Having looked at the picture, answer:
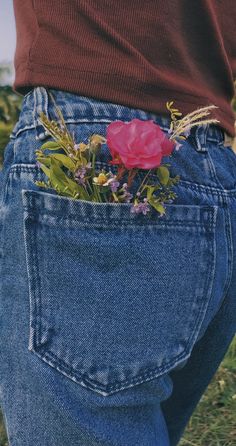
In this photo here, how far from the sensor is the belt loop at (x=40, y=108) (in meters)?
0.99

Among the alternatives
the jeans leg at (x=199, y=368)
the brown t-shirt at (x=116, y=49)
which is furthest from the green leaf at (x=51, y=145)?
the jeans leg at (x=199, y=368)

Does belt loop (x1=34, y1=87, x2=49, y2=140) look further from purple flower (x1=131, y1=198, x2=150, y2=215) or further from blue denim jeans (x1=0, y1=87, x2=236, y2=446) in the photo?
purple flower (x1=131, y1=198, x2=150, y2=215)

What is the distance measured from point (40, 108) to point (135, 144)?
0.17 metres

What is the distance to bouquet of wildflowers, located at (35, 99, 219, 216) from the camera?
0.92 meters

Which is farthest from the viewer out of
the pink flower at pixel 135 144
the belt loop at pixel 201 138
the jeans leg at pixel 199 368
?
the jeans leg at pixel 199 368

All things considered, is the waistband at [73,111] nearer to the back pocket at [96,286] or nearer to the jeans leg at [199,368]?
the back pocket at [96,286]

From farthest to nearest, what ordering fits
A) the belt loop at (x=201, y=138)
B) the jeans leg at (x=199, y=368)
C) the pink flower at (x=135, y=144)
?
the jeans leg at (x=199, y=368)
the belt loop at (x=201, y=138)
the pink flower at (x=135, y=144)

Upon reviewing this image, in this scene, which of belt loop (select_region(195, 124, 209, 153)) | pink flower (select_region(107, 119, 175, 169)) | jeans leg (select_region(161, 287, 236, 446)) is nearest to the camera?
pink flower (select_region(107, 119, 175, 169))

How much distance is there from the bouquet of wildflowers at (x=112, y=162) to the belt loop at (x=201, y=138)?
0.33ft

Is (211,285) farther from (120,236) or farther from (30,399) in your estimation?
(30,399)

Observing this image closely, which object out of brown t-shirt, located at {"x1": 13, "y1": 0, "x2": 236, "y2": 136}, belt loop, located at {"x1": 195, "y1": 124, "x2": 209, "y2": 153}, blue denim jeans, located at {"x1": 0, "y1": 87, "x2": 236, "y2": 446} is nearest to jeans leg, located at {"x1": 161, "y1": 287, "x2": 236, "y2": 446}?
blue denim jeans, located at {"x1": 0, "y1": 87, "x2": 236, "y2": 446}

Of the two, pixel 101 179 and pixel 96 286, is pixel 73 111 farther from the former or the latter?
pixel 96 286

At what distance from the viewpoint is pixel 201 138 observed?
1066mm

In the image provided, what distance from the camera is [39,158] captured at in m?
0.95
